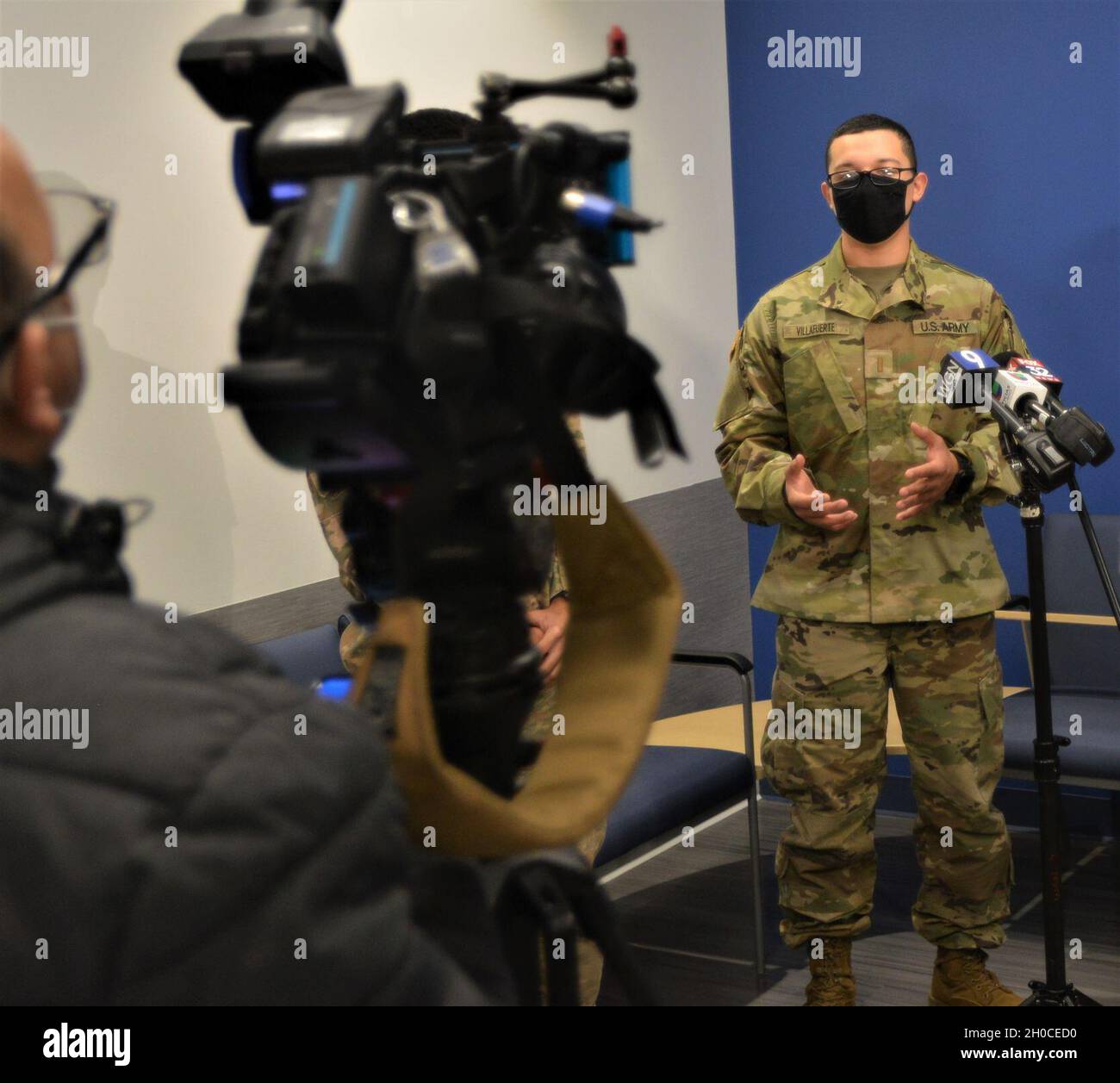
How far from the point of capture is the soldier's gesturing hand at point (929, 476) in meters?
2.40

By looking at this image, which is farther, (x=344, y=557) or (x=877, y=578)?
(x=877, y=578)

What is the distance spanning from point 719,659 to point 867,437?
1.95ft

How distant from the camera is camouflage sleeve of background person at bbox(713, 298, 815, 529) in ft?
8.47

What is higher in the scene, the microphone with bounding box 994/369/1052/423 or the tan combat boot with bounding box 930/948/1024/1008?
the microphone with bounding box 994/369/1052/423

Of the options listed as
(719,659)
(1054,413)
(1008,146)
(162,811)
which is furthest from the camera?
(1008,146)

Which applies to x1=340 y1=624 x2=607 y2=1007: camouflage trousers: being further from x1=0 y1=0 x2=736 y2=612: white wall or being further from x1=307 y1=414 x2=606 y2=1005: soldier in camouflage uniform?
x1=0 y1=0 x2=736 y2=612: white wall

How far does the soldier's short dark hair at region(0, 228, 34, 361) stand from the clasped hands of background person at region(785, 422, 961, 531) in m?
1.96

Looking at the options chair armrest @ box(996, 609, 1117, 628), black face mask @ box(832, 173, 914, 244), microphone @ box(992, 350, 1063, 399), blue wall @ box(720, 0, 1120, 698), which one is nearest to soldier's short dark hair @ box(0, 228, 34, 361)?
microphone @ box(992, 350, 1063, 399)

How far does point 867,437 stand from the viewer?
2.58m
